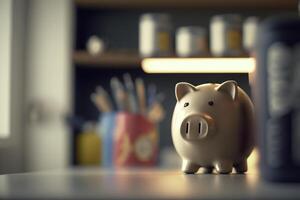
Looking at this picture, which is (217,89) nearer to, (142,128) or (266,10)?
(142,128)

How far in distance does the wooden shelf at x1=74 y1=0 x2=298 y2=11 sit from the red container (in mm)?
930

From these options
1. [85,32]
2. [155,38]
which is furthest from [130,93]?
[85,32]

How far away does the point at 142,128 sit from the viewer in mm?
1451

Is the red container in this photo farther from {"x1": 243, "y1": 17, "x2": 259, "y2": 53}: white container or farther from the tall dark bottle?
the tall dark bottle

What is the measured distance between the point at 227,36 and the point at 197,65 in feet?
0.67

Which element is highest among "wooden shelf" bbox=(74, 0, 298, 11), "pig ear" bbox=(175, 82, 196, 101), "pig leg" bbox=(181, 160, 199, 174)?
"wooden shelf" bbox=(74, 0, 298, 11)

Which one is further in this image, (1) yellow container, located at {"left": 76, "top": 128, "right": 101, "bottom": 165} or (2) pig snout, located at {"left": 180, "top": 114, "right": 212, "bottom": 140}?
(1) yellow container, located at {"left": 76, "top": 128, "right": 101, "bottom": 165}

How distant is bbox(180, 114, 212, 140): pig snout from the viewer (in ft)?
2.06

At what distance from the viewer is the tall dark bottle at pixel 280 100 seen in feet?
1.42

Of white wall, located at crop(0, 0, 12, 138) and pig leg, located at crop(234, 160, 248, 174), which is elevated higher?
white wall, located at crop(0, 0, 12, 138)

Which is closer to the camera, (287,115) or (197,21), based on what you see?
(287,115)

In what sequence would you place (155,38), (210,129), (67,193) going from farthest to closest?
(155,38)
(210,129)
(67,193)

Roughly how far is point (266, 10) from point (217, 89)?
1830 mm

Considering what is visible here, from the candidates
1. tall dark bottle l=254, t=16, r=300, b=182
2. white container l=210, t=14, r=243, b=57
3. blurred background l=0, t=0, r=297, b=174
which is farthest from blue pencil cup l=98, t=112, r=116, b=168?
tall dark bottle l=254, t=16, r=300, b=182
